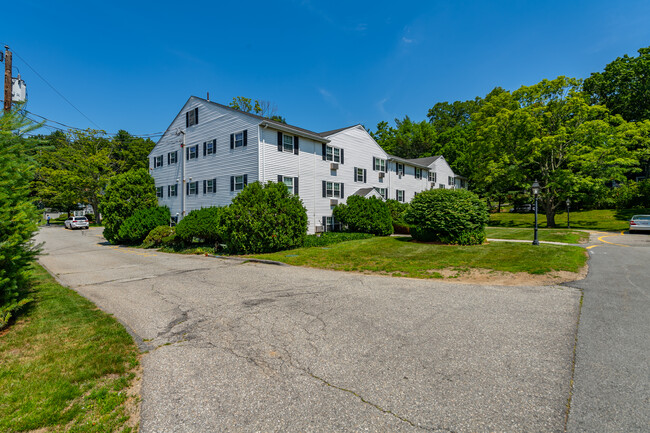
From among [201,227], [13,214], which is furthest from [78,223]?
[13,214]

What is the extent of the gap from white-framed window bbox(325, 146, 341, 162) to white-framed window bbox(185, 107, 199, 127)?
10.4m

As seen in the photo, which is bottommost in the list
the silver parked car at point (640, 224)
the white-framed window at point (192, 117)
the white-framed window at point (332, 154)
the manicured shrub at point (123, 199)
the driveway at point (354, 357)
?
the driveway at point (354, 357)

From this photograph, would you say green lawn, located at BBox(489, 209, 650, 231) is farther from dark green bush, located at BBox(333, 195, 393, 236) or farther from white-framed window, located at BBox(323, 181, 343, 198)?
white-framed window, located at BBox(323, 181, 343, 198)

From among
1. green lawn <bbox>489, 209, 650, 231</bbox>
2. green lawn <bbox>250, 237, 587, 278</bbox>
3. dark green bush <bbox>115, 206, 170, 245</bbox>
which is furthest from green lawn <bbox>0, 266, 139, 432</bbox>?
green lawn <bbox>489, 209, 650, 231</bbox>

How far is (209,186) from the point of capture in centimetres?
2248

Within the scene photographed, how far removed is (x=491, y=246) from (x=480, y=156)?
26.1 m

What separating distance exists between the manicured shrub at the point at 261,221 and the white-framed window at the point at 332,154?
28.4 ft

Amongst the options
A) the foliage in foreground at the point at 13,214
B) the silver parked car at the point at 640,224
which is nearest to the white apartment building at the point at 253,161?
the foliage in foreground at the point at 13,214

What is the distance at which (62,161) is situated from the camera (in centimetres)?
4466

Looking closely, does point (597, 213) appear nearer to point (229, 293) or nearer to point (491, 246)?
point (491, 246)

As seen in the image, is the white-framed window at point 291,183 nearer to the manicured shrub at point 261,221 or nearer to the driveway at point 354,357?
the manicured shrub at point 261,221

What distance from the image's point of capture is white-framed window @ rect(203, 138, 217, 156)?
22.2m

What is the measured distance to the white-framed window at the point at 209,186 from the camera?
22.0 metres

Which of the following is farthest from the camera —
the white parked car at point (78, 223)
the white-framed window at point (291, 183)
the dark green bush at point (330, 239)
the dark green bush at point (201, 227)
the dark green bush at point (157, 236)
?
the white parked car at point (78, 223)
